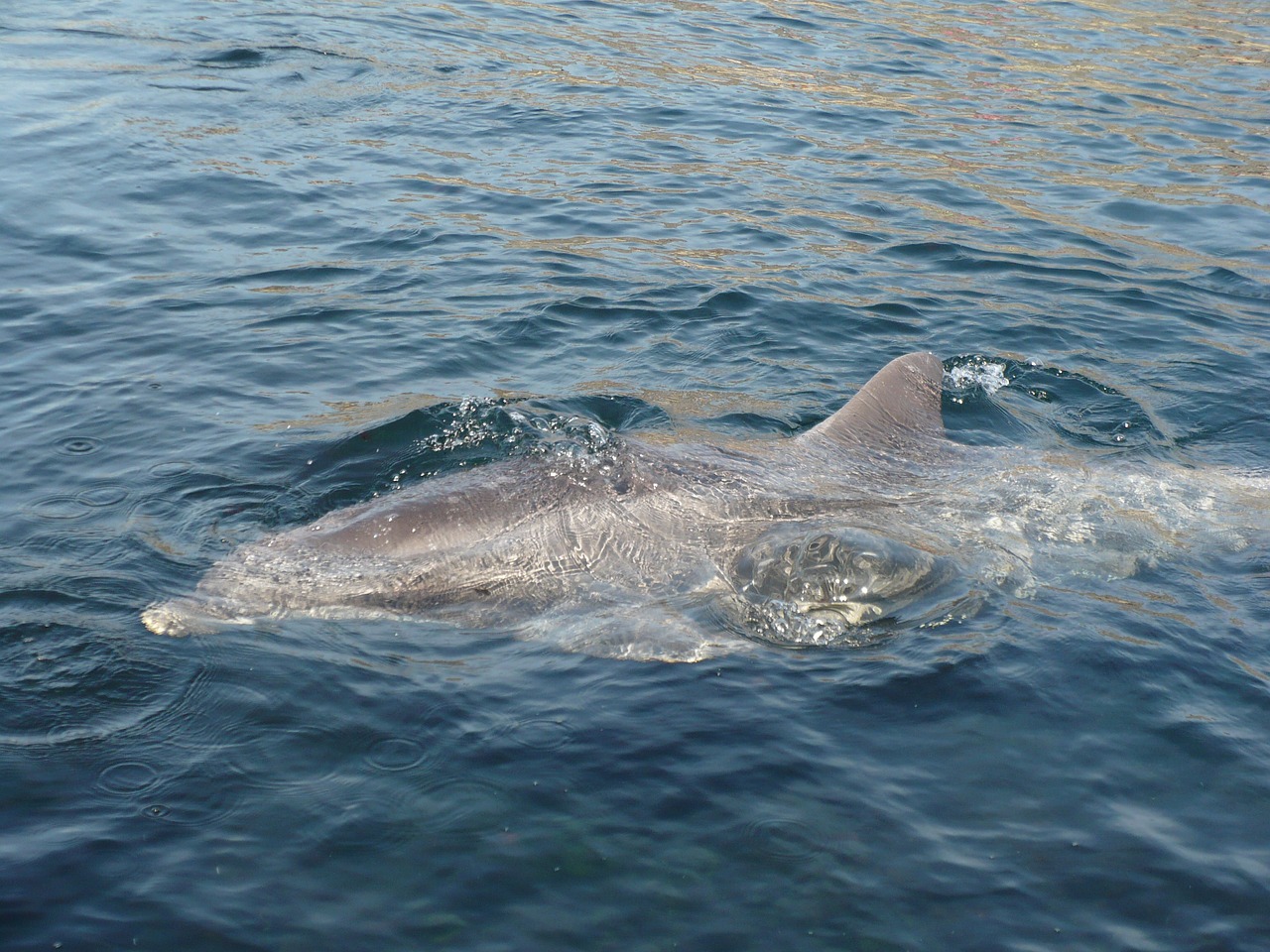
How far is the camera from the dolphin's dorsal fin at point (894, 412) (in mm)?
8289

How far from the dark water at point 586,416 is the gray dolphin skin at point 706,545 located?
0.71 ft

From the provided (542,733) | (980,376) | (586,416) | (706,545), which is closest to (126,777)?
(542,733)

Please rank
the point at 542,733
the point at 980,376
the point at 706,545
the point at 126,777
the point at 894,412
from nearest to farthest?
the point at 126,777, the point at 542,733, the point at 706,545, the point at 894,412, the point at 980,376

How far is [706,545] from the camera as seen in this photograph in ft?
23.3

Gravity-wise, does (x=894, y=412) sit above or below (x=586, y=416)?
above

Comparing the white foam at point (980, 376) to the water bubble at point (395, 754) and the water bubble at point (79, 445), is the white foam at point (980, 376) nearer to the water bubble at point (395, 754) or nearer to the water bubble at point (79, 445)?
the water bubble at point (395, 754)

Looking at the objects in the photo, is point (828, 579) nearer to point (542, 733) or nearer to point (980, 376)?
point (542, 733)

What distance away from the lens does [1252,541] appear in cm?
768

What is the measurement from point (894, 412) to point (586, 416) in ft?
7.42

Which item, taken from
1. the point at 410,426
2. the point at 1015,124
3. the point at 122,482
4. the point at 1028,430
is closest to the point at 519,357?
the point at 410,426

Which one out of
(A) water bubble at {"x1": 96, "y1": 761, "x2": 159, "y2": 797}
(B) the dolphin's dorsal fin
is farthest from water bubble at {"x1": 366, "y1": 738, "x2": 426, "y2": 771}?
(B) the dolphin's dorsal fin

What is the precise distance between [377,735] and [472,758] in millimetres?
486

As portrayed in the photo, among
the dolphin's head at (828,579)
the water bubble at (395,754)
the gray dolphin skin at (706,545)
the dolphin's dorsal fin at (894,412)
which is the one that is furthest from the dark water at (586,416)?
the dolphin's dorsal fin at (894,412)

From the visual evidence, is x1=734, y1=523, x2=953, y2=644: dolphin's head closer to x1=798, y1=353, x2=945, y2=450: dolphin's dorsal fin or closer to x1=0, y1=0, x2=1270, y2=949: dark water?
Result: x1=0, y1=0, x2=1270, y2=949: dark water
